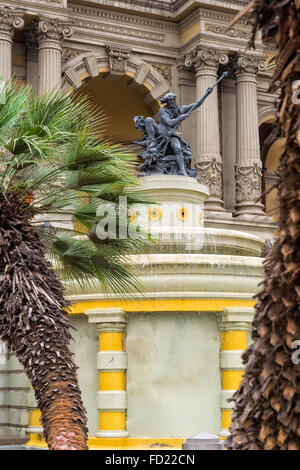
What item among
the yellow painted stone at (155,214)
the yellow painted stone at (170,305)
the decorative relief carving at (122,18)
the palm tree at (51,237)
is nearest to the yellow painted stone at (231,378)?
the yellow painted stone at (170,305)

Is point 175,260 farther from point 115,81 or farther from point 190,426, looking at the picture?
point 115,81

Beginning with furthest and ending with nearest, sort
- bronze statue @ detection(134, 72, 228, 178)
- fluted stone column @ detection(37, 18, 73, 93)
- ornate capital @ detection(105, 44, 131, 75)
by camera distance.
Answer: ornate capital @ detection(105, 44, 131, 75)
fluted stone column @ detection(37, 18, 73, 93)
bronze statue @ detection(134, 72, 228, 178)

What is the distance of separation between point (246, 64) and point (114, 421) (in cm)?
2575

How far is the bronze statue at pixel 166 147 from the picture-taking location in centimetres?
1659

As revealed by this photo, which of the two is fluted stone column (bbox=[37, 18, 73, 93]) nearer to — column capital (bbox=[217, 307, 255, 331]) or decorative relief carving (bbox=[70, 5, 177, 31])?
decorative relief carving (bbox=[70, 5, 177, 31])

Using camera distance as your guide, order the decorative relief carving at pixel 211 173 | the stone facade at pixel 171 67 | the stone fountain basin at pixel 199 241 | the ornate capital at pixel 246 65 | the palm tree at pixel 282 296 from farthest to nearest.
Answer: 1. the ornate capital at pixel 246 65
2. the decorative relief carving at pixel 211 173
3. the stone facade at pixel 171 67
4. the stone fountain basin at pixel 199 241
5. the palm tree at pixel 282 296

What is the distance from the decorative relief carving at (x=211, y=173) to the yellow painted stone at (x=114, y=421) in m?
21.7

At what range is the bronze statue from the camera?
54.4 ft

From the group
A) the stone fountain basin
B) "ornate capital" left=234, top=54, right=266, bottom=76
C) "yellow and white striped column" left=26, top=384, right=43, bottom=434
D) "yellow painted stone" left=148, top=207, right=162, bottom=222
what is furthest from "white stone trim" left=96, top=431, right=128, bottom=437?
"ornate capital" left=234, top=54, right=266, bottom=76

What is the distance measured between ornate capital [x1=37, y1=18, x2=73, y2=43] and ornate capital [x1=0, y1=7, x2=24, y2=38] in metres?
0.75

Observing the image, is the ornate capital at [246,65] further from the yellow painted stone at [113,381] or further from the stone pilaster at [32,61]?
the yellow painted stone at [113,381]

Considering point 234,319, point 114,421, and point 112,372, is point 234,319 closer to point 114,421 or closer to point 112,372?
point 112,372

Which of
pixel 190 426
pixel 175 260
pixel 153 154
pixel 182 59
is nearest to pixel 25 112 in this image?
pixel 175 260
